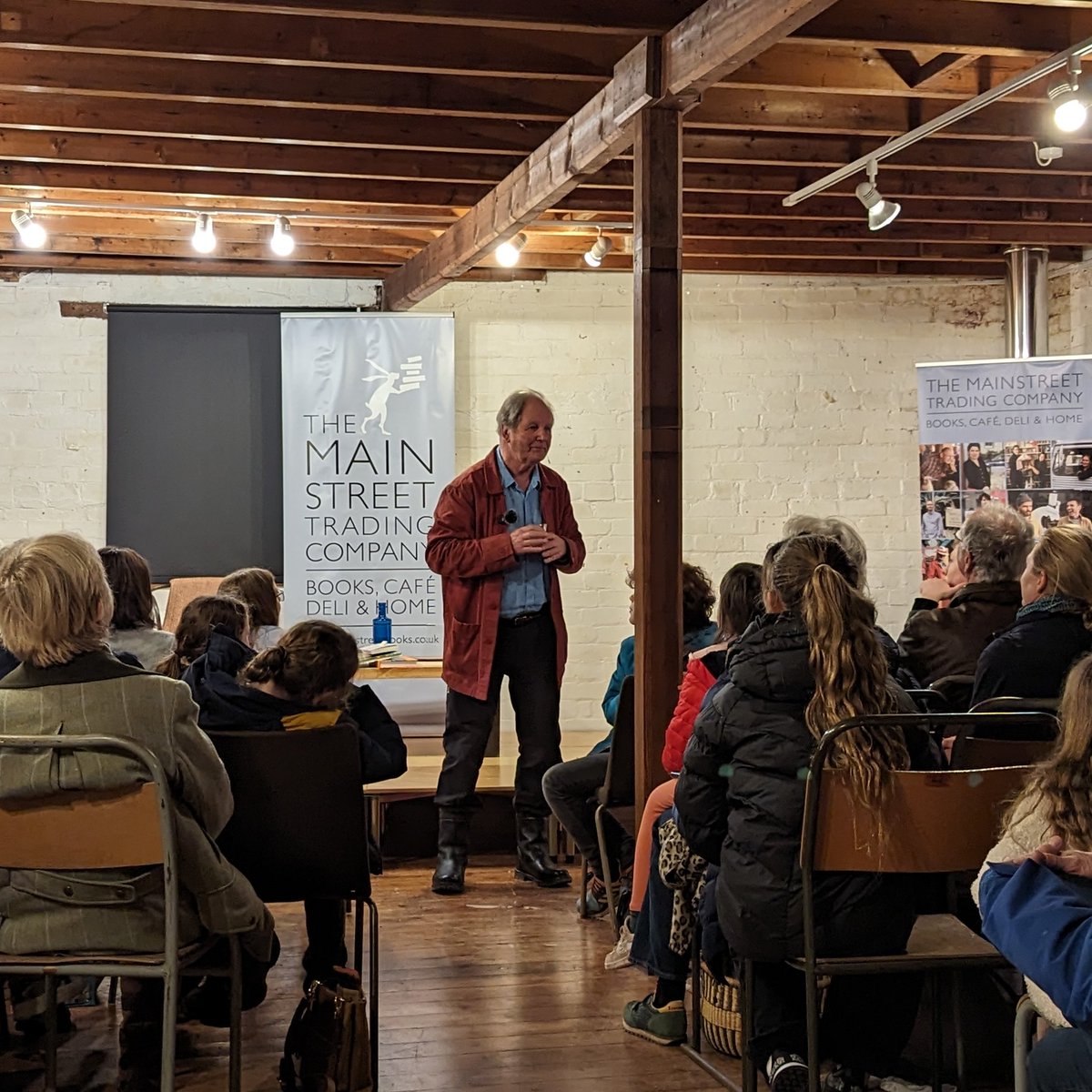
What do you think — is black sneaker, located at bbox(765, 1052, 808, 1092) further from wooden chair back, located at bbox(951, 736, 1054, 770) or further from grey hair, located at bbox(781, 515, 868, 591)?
grey hair, located at bbox(781, 515, 868, 591)

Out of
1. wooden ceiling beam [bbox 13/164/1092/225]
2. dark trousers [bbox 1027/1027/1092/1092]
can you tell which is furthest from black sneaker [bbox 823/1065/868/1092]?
wooden ceiling beam [bbox 13/164/1092/225]

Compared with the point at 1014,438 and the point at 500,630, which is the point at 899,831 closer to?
the point at 500,630

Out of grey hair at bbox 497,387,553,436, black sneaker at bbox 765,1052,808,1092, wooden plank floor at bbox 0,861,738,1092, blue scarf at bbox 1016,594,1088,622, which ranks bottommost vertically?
wooden plank floor at bbox 0,861,738,1092

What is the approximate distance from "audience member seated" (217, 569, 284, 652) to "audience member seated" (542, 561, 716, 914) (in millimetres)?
1000

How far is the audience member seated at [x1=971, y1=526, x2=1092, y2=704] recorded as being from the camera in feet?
10.9

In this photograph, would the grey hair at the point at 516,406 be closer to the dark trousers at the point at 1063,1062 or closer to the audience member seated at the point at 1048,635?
the audience member seated at the point at 1048,635

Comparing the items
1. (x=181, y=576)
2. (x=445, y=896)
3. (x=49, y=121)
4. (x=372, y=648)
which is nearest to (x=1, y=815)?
(x=445, y=896)

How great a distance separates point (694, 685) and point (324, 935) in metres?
1.05

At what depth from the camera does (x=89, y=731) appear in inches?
100

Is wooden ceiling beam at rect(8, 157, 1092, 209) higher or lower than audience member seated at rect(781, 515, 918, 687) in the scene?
higher

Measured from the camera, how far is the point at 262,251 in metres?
7.74

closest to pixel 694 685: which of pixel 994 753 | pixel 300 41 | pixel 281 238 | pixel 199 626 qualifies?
pixel 994 753

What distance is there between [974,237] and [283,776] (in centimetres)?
573

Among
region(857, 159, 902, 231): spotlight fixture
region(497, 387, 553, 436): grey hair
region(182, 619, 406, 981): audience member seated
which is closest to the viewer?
region(182, 619, 406, 981): audience member seated
